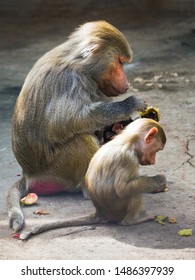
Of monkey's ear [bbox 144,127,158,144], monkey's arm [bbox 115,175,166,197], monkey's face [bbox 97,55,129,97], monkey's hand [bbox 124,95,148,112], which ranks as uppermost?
monkey's face [bbox 97,55,129,97]

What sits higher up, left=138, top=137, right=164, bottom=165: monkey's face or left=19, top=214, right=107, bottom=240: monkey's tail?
left=138, top=137, right=164, bottom=165: monkey's face

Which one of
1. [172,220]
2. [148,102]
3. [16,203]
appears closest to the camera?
[172,220]

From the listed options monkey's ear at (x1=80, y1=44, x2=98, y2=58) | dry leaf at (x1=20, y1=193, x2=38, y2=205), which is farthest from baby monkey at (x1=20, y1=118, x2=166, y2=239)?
monkey's ear at (x1=80, y1=44, x2=98, y2=58)

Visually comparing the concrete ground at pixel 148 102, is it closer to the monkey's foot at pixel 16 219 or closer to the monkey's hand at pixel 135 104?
the monkey's foot at pixel 16 219

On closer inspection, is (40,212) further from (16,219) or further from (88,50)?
(88,50)

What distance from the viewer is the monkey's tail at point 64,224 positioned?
5.62 m

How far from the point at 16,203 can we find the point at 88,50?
1321mm

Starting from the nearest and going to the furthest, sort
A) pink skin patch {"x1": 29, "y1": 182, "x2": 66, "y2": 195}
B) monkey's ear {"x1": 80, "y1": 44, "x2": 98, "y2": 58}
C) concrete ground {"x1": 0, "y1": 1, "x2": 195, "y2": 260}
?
1. concrete ground {"x1": 0, "y1": 1, "x2": 195, "y2": 260}
2. monkey's ear {"x1": 80, "y1": 44, "x2": 98, "y2": 58}
3. pink skin patch {"x1": 29, "y1": 182, "x2": 66, "y2": 195}

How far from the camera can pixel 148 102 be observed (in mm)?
8578

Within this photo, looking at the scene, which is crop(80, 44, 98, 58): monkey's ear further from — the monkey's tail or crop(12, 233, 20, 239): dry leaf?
crop(12, 233, 20, 239): dry leaf

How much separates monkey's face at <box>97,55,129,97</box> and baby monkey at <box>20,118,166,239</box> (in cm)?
56

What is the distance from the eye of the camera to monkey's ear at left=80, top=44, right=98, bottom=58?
602 cm

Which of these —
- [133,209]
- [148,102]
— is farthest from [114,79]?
[148,102]

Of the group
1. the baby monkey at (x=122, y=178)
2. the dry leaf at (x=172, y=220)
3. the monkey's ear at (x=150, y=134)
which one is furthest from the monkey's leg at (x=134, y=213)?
the monkey's ear at (x=150, y=134)
